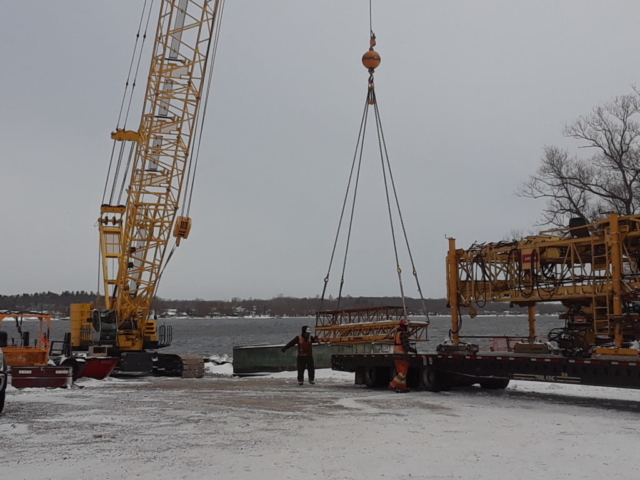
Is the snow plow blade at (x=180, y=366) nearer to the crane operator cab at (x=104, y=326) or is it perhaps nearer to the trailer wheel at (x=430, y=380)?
the crane operator cab at (x=104, y=326)

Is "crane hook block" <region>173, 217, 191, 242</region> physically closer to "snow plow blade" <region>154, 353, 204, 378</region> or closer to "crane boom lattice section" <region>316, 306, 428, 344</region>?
"snow plow blade" <region>154, 353, 204, 378</region>

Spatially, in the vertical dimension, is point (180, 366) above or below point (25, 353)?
below

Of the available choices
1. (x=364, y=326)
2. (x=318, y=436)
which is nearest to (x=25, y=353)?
(x=364, y=326)

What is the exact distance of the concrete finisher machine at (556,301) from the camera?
47.9 ft

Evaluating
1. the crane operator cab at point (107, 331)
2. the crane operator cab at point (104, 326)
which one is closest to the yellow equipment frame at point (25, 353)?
the crane operator cab at point (104, 326)

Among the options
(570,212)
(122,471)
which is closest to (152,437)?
(122,471)

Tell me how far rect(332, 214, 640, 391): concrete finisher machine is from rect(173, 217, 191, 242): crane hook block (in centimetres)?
1193

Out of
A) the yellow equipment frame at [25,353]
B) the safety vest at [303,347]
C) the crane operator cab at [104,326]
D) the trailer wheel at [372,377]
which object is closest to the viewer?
the trailer wheel at [372,377]

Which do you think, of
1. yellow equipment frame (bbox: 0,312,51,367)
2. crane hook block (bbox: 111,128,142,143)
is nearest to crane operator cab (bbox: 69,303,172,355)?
crane hook block (bbox: 111,128,142,143)

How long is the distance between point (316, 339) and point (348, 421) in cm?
1048

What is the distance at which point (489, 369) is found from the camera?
52.3 ft

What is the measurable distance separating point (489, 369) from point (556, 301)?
3.00 m

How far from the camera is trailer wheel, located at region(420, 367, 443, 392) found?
56.2 feet

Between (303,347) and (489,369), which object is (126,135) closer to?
(303,347)
